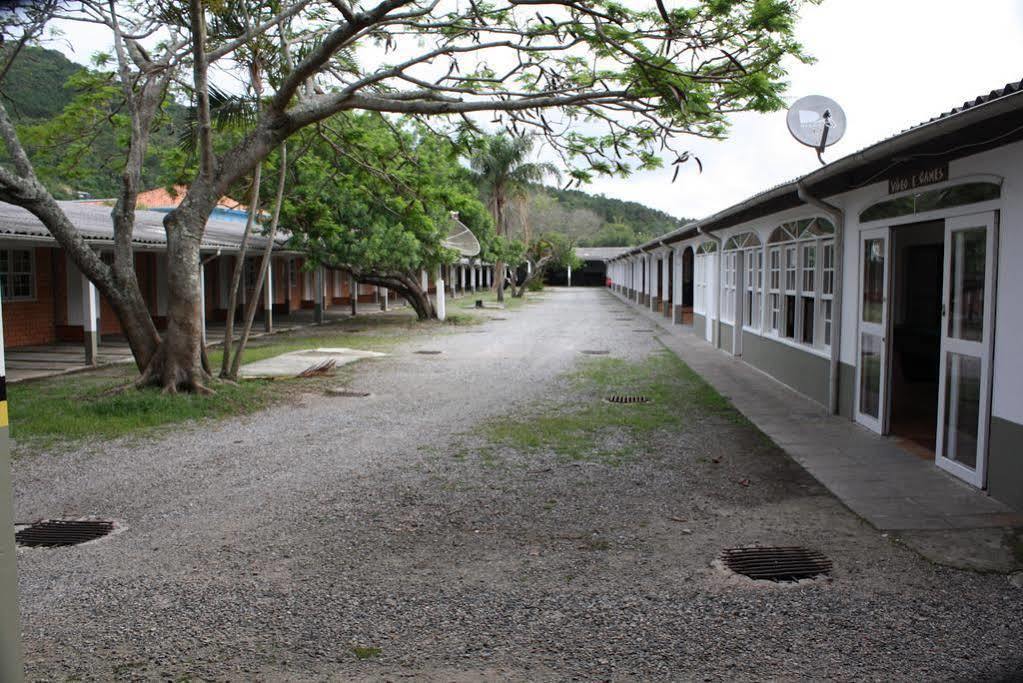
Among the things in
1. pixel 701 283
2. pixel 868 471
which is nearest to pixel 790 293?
pixel 868 471

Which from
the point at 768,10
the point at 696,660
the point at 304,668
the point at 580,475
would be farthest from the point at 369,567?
the point at 768,10

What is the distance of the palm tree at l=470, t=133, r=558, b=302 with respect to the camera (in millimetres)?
42156

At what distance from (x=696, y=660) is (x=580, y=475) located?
3482mm

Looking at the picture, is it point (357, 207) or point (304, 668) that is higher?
point (357, 207)

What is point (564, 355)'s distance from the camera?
17000 mm

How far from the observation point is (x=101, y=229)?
15.4 metres

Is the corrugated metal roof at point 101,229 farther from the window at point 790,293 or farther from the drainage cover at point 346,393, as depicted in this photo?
the window at point 790,293

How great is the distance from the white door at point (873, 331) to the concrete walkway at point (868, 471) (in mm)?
274

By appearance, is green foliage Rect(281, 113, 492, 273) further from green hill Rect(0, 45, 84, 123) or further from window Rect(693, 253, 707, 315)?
window Rect(693, 253, 707, 315)

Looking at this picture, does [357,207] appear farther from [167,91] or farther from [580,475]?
[580,475]

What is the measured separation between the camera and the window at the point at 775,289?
505 inches

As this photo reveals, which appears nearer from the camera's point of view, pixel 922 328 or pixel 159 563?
pixel 159 563

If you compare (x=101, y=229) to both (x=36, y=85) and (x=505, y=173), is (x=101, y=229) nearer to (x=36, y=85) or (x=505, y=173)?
(x=36, y=85)

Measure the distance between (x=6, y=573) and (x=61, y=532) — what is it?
3551 mm
